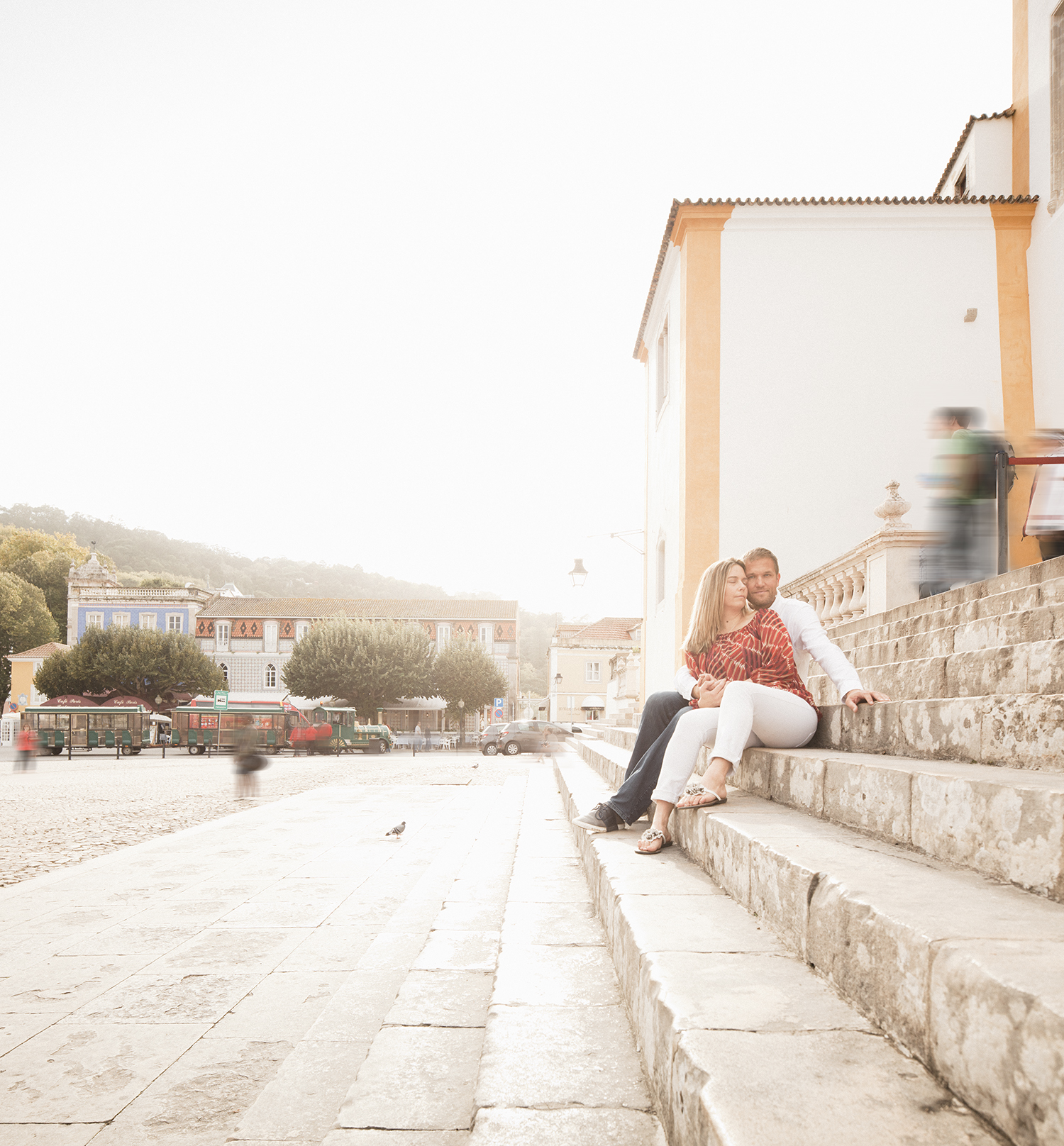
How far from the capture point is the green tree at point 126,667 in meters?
44.4

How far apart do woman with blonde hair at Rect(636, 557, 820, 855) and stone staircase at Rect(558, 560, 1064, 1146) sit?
0.13 metres

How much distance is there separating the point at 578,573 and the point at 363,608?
4962 cm

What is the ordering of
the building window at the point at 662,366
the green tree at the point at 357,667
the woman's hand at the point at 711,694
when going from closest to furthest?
the woman's hand at the point at 711,694 < the building window at the point at 662,366 < the green tree at the point at 357,667

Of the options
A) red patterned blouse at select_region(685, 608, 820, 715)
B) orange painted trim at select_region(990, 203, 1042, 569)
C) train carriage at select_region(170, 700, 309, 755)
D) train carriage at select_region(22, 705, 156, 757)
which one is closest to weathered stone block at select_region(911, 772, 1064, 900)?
red patterned blouse at select_region(685, 608, 820, 715)

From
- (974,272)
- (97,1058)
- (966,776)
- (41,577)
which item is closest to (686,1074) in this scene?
(966,776)

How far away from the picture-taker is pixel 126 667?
145 ft

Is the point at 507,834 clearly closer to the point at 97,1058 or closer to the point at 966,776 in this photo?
the point at 97,1058

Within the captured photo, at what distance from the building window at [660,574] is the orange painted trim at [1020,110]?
24.3 feet

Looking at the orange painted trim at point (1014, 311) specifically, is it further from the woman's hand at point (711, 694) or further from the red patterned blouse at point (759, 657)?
the woman's hand at point (711, 694)

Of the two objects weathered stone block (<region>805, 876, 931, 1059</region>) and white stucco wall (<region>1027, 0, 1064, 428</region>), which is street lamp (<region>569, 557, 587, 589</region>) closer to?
white stucco wall (<region>1027, 0, 1064, 428</region>)

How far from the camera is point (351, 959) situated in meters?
4.18

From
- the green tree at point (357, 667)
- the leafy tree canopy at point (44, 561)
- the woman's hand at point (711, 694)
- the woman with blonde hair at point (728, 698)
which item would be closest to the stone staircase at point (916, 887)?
the woman with blonde hair at point (728, 698)

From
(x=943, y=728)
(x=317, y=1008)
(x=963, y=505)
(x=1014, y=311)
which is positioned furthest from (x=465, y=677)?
(x=943, y=728)

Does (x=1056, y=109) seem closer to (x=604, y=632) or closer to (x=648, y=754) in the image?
(x=648, y=754)
